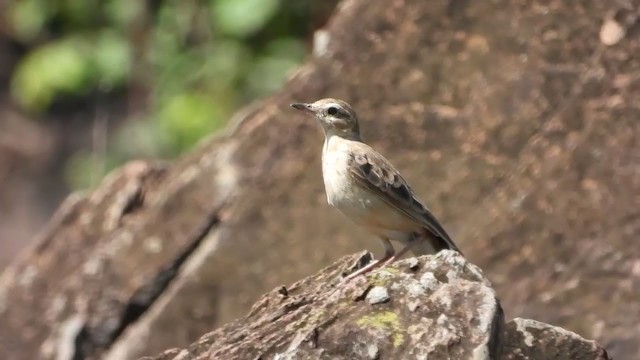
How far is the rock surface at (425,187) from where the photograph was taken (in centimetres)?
867

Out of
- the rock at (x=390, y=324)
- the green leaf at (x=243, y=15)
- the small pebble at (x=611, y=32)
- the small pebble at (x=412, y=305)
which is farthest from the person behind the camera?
the green leaf at (x=243, y=15)

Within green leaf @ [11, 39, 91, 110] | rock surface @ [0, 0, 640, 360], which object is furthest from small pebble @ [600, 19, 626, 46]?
green leaf @ [11, 39, 91, 110]

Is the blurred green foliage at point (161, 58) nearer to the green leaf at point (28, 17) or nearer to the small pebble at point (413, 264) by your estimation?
the green leaf at point (28, 17)

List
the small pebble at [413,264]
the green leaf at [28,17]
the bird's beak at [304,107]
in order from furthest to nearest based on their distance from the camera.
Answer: the green leaf at [28,17], the bird's beak at [304,107], the small pebble at [413,264]

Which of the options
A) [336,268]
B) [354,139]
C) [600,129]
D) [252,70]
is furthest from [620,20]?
[252,70]

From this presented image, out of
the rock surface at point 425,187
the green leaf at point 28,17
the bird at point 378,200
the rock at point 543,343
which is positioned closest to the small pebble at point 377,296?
the rock at point 543,343

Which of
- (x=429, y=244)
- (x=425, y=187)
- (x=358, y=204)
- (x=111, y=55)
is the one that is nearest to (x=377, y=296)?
(x=358, y=204)

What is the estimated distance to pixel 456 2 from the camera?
30.7 ft

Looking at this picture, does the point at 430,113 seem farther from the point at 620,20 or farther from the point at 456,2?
the point at 620,20

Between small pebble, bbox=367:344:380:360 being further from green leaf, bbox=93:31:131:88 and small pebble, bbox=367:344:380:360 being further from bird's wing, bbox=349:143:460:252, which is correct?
green leaf, bbox=93:31:131:88

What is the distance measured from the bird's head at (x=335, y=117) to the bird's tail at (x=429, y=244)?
0.72 m

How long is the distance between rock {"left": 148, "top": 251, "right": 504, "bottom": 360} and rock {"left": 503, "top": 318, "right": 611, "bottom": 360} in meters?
0.32

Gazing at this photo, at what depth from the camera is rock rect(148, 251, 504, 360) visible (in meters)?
5.69

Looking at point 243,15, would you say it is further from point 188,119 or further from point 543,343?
point 543,343
